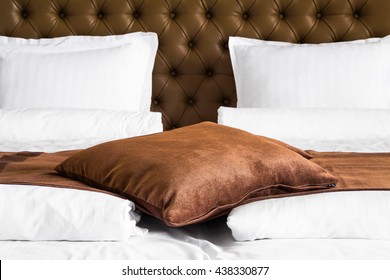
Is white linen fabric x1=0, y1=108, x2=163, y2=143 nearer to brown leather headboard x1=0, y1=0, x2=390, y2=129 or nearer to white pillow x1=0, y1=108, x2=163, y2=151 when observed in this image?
white pillow x1=0, y1=108, x2=163, y2=151

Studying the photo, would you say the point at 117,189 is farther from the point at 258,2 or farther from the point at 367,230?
the point at 258,2

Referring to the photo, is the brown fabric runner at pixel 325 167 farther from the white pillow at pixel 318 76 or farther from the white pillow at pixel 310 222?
the white pillow at pixel 318 76

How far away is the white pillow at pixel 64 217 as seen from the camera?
0.82 meters

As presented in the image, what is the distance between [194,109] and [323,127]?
527 millimetres

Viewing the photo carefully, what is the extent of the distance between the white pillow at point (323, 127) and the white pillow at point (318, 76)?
0.35ft

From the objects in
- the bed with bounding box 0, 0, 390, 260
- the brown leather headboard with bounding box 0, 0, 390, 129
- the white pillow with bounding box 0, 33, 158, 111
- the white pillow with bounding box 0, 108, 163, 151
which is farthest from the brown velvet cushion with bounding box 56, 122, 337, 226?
the brown leather headboard with bounding box 0, 0, 390, 129

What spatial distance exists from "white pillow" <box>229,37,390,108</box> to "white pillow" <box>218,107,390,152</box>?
11 centimetres

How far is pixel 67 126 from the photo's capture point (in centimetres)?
144

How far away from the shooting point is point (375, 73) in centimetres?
162

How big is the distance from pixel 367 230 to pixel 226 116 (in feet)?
2.33

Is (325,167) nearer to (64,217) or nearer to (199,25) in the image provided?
(64,217)

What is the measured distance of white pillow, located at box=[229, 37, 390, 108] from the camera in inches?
62.6

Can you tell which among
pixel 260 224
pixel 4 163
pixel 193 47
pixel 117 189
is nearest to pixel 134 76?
pixel 193 47

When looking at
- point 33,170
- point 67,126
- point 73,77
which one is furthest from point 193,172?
point 73,77
